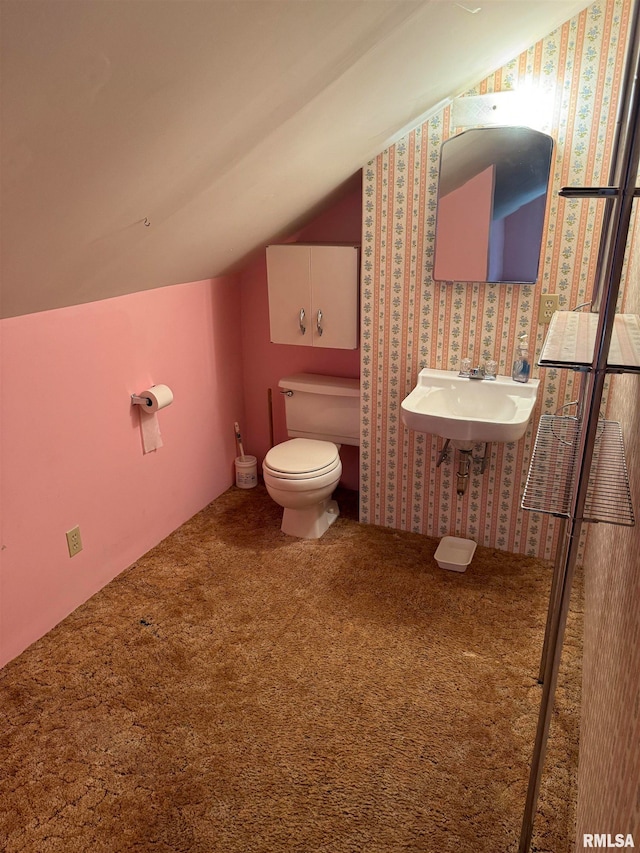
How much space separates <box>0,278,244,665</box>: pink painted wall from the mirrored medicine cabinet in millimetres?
1282

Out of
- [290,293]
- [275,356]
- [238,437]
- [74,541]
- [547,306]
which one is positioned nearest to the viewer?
[74,541]

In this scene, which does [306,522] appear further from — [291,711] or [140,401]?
[291,711]

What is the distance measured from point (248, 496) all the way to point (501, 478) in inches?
55.5

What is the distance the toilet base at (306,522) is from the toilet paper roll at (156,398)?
2.67 feet

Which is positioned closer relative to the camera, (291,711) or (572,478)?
(572,478)

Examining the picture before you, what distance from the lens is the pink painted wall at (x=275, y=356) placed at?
3363mm

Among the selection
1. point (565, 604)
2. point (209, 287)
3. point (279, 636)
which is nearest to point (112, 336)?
point (209, 287)

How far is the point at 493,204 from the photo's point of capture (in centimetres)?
269

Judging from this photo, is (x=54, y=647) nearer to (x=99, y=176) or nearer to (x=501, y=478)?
(x=99, y=176)

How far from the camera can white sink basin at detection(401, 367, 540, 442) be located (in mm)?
2553

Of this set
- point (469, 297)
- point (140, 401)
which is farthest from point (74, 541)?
point (469, 297)

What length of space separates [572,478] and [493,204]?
5.17 feet

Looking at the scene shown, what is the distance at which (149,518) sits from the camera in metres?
3.11

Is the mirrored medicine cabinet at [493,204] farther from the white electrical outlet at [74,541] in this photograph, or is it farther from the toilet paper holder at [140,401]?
the white electrical outlet at [74,541]
